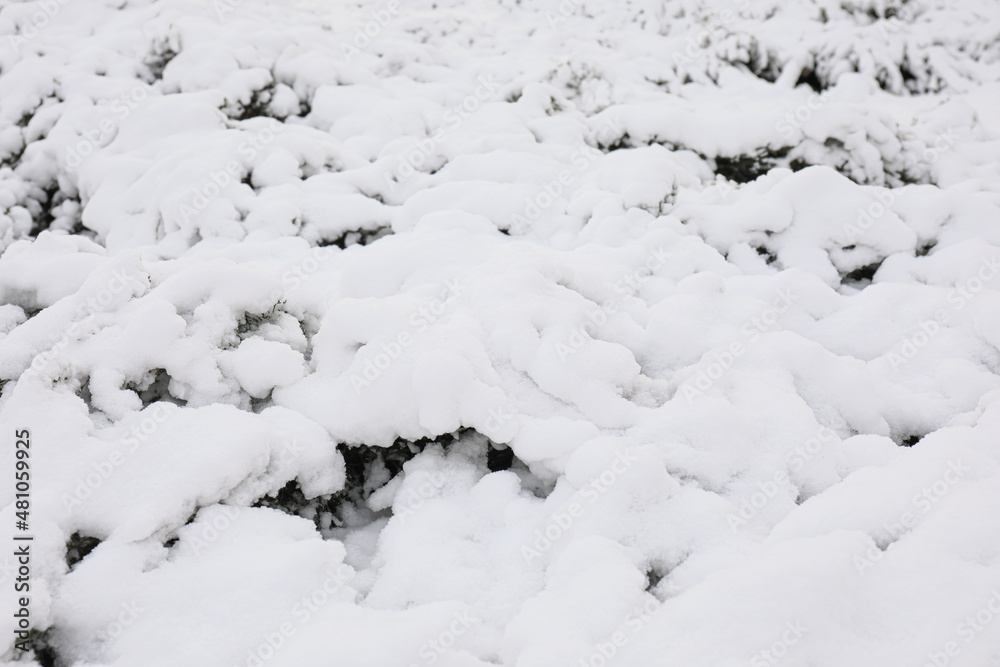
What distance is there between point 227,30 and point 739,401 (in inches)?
275

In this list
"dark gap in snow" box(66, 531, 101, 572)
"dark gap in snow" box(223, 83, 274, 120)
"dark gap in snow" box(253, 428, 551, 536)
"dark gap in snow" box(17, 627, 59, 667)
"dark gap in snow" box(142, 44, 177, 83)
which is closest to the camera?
"dark gap in snow" box(17, 627, 59, 667)

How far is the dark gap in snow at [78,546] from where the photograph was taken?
200 cm

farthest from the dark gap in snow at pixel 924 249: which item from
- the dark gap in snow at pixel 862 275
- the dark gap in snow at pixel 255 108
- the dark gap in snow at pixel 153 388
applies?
the dark gap in snow at pixel 255 108

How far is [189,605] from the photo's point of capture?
73.7 inches

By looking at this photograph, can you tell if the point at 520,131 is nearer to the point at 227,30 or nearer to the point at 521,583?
the point at 227,30

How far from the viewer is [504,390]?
2.58 m

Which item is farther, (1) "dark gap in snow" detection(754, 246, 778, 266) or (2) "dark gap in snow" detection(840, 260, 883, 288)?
(1) "dark gap in snow" detection(754, 246, 778, 266)

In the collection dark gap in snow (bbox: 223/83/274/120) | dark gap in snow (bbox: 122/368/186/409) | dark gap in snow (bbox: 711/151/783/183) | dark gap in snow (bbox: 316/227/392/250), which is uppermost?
dark gap in snow (bbox: 223/83/274/120)

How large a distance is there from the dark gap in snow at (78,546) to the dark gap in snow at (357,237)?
2.70 meters

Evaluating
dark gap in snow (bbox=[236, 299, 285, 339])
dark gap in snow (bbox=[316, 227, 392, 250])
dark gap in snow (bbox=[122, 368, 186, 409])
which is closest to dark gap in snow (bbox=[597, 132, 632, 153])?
dark gap in snow (bbox=[316, 227, 392, 250])

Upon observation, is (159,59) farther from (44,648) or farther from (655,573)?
(655,573)

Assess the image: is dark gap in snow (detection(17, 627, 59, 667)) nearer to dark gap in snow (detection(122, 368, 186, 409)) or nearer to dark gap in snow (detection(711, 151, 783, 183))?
dark gap in snow (detection(122, 368, 186, 409))

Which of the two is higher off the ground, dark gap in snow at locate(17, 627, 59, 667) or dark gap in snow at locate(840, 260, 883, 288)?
dark gap in snow at locate(840, 260, 883, 288)

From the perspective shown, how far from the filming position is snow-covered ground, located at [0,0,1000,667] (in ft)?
5.86
